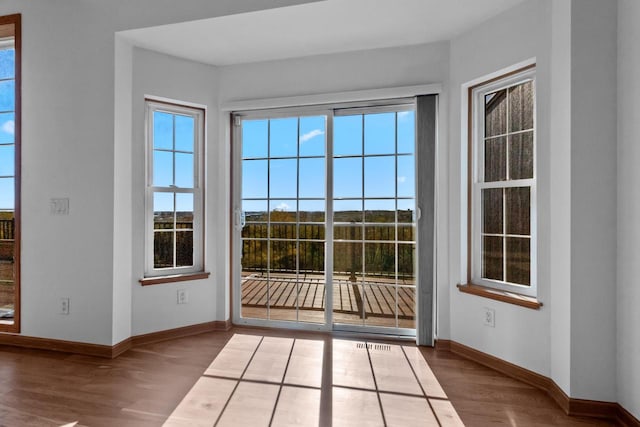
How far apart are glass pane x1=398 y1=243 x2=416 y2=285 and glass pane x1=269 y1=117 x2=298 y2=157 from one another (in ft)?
4.45

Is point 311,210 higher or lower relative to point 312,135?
lower

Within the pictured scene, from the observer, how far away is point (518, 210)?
2574mm

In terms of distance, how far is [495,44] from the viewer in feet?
8.50

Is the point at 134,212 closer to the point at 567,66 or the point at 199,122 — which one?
the point at 199,122

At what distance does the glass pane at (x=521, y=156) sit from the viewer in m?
2.49

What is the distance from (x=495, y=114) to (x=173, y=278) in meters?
3.06

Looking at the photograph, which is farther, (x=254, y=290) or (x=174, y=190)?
(x=254, y=290)

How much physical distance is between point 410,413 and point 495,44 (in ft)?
8.42

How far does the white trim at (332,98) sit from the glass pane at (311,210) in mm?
921

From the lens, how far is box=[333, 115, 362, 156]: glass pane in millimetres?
3270

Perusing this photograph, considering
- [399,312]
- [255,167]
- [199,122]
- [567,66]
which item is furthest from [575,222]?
[199,122]

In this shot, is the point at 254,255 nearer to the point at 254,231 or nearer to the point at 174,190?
the point at 254,231

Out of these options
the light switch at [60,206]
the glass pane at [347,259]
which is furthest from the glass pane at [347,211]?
the light switch at [60,206]

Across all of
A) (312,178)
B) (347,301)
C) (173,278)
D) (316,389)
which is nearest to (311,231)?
(312,178)
